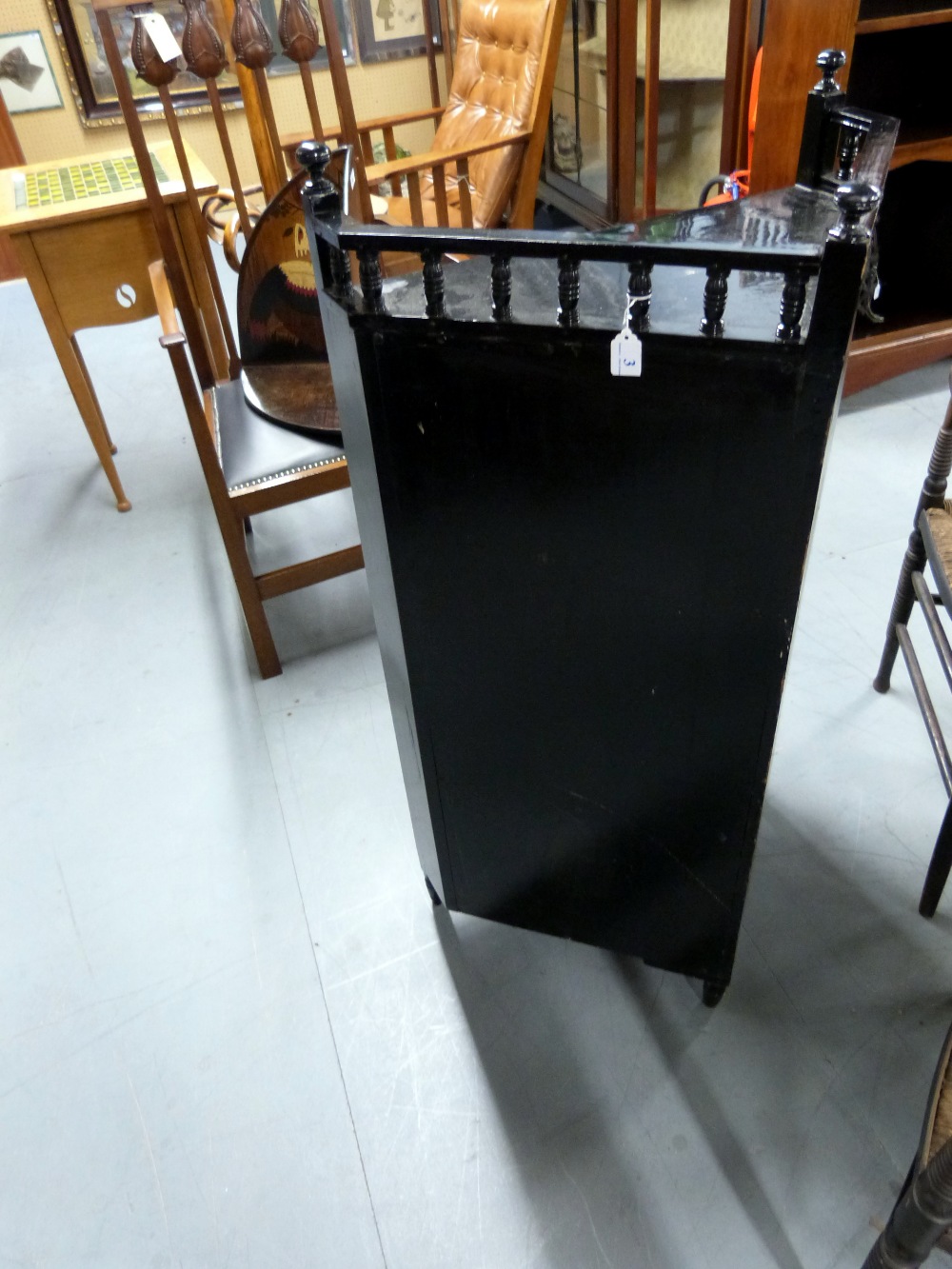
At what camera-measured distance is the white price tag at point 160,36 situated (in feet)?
5.07

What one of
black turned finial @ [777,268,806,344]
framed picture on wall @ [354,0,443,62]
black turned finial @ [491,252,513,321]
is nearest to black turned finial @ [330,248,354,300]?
black turned finial @ [491,252,513,321]

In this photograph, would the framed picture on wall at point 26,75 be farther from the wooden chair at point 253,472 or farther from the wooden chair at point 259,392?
the wooden chair at point 253,472

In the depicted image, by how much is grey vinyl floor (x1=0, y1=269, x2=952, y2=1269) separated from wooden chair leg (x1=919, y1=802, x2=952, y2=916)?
36 millimetres

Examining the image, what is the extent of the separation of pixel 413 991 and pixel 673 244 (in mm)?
1064

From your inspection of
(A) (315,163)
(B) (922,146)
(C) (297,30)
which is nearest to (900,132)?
(B) (922,146)

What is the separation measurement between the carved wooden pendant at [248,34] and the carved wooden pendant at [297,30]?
4 cm

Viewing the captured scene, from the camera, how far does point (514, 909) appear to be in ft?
4.02

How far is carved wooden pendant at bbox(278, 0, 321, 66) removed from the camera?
60.2 inches

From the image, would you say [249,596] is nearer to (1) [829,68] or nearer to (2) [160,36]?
(2) [160,36]

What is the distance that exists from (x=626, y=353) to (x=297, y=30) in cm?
130

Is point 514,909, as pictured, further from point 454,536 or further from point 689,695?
point 454,536

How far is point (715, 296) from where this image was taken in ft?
2.09

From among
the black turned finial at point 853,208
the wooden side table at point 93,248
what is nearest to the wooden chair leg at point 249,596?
the wooden side table at point 93,248

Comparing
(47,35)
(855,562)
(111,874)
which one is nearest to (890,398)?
(855,562)
